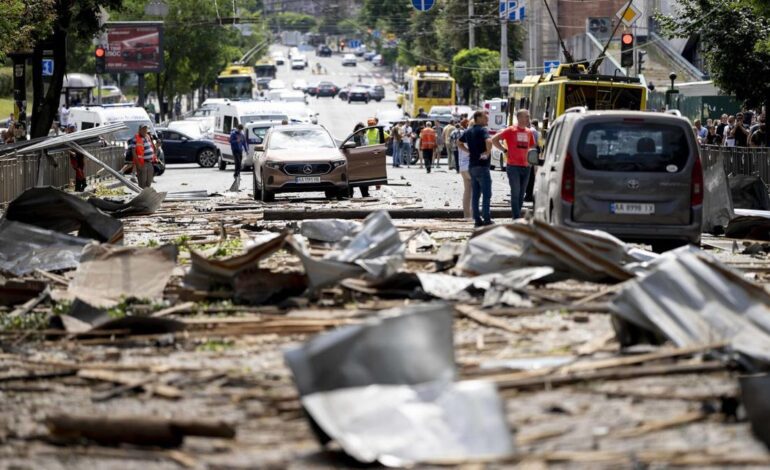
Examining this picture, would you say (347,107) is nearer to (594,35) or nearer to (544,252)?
(594,35)

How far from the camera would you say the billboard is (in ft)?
271

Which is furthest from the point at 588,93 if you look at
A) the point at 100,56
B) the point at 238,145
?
the point at 100,56

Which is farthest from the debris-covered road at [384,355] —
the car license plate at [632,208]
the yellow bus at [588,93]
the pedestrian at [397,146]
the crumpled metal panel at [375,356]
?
the pedestrian at [397,146]

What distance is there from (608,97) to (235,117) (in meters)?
18.2

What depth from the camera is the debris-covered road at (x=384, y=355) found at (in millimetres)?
7230

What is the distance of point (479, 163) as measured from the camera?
2139cm

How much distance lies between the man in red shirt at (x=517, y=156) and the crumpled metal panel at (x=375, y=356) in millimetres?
13714

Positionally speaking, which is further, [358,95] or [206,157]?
[358,95]

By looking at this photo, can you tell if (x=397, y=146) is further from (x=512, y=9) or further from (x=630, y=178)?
(x=630, y=178)

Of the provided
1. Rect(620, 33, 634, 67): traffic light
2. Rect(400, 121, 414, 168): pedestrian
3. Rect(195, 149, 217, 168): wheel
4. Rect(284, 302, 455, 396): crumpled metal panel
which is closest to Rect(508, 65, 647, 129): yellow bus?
Rect(620, 33, 634, 67): traffic light

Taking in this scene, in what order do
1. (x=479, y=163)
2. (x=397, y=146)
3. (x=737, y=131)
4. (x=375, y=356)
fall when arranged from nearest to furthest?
(x=375, y=356)
(x=479, y=163)
(x=737, y=131)
(x=397, y=146)

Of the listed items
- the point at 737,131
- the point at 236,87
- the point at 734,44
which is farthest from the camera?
the point at 236,87

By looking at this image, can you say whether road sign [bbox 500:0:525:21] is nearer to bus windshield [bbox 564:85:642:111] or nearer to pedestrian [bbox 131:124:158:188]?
bus windshield [bbox 564:85:642:111]

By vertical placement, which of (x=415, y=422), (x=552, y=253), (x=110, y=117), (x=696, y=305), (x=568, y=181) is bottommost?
(x=110, y=117)
